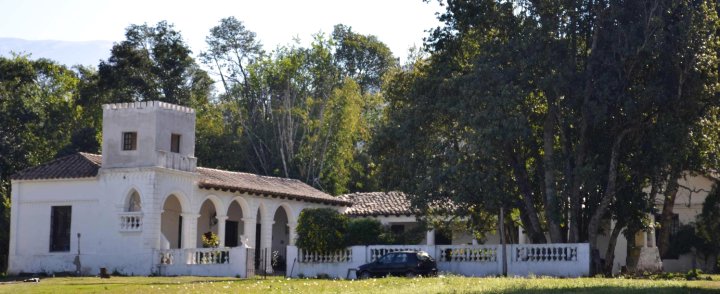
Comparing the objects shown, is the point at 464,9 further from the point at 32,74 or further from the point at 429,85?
the point at 32,74

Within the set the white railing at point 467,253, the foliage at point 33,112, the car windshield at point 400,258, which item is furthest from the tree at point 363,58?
the car windshield at point 400,258

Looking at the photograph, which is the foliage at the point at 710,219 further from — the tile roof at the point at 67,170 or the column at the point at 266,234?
the tile roof at the point at 67,170

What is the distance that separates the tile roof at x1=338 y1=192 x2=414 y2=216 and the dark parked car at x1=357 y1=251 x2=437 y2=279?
44.7ft

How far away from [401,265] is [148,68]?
1365 inches

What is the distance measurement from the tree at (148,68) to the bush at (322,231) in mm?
28008

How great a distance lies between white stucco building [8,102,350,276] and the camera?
4291 cm

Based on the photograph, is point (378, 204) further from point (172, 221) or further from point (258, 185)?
point (172, 221)

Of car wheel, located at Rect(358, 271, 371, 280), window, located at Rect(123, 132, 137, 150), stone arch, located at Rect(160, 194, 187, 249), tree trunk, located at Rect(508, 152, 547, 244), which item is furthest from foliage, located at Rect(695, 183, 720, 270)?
window, located at Rect(123, 132, 137, 150)

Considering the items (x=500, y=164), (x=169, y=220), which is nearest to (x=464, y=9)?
(x=500, y=164)

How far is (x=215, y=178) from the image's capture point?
156 ft

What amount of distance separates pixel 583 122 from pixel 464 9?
228 inches

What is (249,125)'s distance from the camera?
234 feet

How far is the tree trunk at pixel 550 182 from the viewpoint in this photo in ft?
121


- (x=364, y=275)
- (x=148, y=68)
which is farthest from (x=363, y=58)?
(x=364, y=275)
